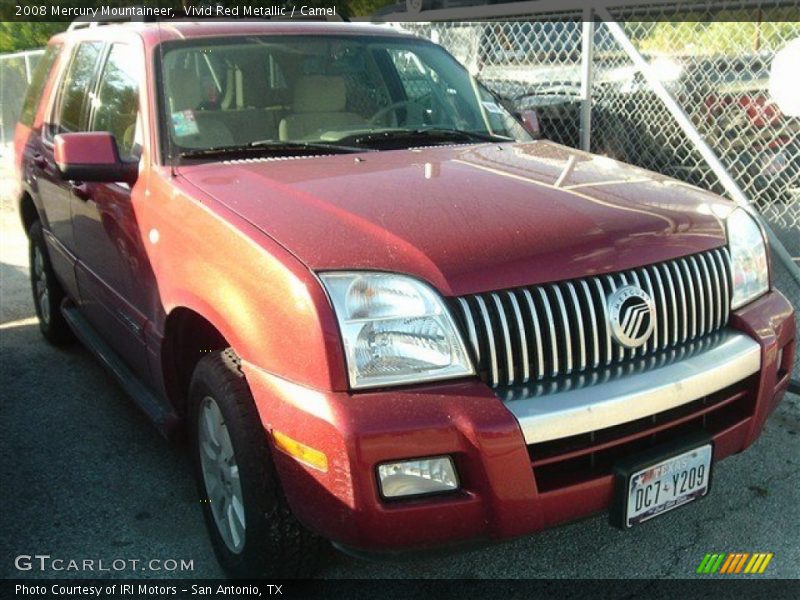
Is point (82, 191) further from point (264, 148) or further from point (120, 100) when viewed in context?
point (264, 148)

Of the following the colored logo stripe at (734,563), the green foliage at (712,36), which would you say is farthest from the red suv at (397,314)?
the green foliage at (712,36)

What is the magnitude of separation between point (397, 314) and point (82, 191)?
2284 mm

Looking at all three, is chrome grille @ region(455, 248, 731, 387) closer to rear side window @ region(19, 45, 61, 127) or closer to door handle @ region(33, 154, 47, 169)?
door handle @ region(33, 154, 47, 169)

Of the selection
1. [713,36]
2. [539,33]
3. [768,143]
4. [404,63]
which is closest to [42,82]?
[404,63]

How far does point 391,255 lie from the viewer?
7.82ft

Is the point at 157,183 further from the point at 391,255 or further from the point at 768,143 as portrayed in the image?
the point at 768,143

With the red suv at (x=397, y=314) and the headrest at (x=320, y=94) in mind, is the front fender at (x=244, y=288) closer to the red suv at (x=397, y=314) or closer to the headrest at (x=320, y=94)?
the red suv at (x=397, y=314)

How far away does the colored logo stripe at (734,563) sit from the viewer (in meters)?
2.99

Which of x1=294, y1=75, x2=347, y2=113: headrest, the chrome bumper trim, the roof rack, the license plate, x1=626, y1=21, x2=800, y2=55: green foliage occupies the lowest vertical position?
the license plate

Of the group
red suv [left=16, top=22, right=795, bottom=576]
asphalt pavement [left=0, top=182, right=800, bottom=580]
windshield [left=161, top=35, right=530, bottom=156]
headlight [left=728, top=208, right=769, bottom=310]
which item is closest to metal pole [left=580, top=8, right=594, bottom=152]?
windshield [left=161, top=35, right=530, bottom=156]

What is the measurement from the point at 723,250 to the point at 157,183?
206cm

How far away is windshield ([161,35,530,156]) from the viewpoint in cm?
345

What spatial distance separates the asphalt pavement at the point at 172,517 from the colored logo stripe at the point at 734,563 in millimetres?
28

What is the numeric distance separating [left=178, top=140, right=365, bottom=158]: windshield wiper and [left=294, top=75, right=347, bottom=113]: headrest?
0.26 m
